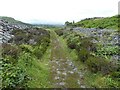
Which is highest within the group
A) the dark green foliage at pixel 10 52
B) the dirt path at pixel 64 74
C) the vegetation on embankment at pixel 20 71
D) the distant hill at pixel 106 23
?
the distant hill at pixel 106 23

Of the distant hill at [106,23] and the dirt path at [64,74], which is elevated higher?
the distant hill at [106,23]

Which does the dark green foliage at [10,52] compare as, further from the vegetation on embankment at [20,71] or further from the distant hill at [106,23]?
the distant hill at [106,23]

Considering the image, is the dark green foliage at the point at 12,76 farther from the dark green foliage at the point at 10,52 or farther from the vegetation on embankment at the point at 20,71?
the dark green foliage at the point at 10,52

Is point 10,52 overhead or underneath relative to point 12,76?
overhead

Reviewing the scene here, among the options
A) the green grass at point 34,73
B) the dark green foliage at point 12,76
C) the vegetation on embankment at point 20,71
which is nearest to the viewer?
the dark green foliage at point 12,76

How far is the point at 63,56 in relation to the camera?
2206cm

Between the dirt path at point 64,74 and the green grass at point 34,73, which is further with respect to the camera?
the dirt path at point 64,74

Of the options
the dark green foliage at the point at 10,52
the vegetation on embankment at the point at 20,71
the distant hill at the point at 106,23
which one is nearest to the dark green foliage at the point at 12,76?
the vegetation on embankment at the point at 20,71

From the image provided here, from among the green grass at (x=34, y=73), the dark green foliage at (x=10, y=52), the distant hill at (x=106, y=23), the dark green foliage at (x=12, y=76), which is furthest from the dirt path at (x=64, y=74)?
the distant hill at (x=106, y=23)

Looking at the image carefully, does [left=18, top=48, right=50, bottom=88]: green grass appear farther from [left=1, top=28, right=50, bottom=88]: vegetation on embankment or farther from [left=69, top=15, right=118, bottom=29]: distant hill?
[left=69, top=15, right=118, bottom=29]: distant hill

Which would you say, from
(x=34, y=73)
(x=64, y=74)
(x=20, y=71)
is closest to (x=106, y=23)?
(x=64, y=74)

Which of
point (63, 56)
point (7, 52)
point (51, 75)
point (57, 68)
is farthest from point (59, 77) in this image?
point (63, 56)

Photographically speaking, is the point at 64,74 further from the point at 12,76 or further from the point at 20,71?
the point at 12,76

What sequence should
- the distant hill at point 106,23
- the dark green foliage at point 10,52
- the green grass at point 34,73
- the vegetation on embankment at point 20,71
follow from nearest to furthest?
1. the vegetation on embankment at point 20,71
2. the green grass at point 34,73
3. the dark green foliage at point 10,52
4. the distant hill at point 106,23
